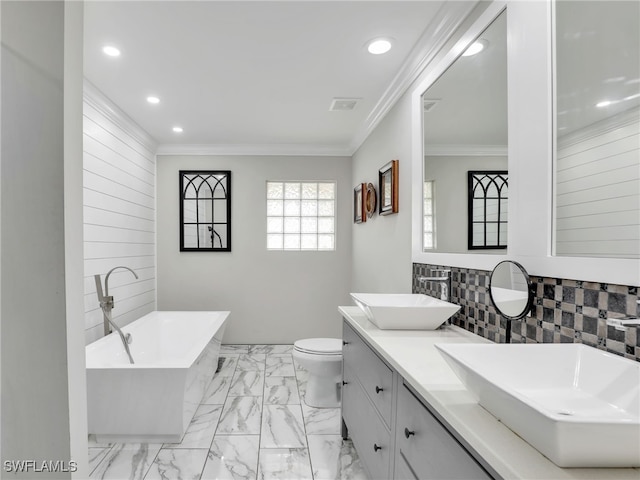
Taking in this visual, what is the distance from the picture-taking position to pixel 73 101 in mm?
984

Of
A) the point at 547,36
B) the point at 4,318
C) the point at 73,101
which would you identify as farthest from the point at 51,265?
the point at 547,36

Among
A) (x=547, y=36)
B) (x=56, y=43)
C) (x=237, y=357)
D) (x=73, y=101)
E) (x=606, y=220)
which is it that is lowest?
(x=237, y=357)

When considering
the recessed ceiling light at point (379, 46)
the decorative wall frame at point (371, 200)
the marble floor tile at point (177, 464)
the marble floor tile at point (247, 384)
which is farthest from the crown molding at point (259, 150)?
the marble floor tile at point (177, 464)

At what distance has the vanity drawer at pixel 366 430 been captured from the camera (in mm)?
1436

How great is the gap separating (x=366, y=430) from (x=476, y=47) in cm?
192

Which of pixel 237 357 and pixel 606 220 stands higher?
pixel 606 220

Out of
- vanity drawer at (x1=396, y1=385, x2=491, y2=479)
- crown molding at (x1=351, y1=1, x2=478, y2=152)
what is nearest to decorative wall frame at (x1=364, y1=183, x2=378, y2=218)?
crown molding at (x1=351, y1=1, x2=478, y2=152)

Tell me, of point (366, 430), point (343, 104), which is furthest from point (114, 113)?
point (366, 430)

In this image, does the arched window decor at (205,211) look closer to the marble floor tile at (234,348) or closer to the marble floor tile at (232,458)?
the marble floor tile at (234,348)

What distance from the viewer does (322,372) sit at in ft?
9.01

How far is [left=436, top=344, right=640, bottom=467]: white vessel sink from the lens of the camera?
59 cm

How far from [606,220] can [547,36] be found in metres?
0.68

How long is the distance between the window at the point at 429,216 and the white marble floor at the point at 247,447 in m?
1.39

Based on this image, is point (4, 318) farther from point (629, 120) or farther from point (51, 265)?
point (629, 120)
